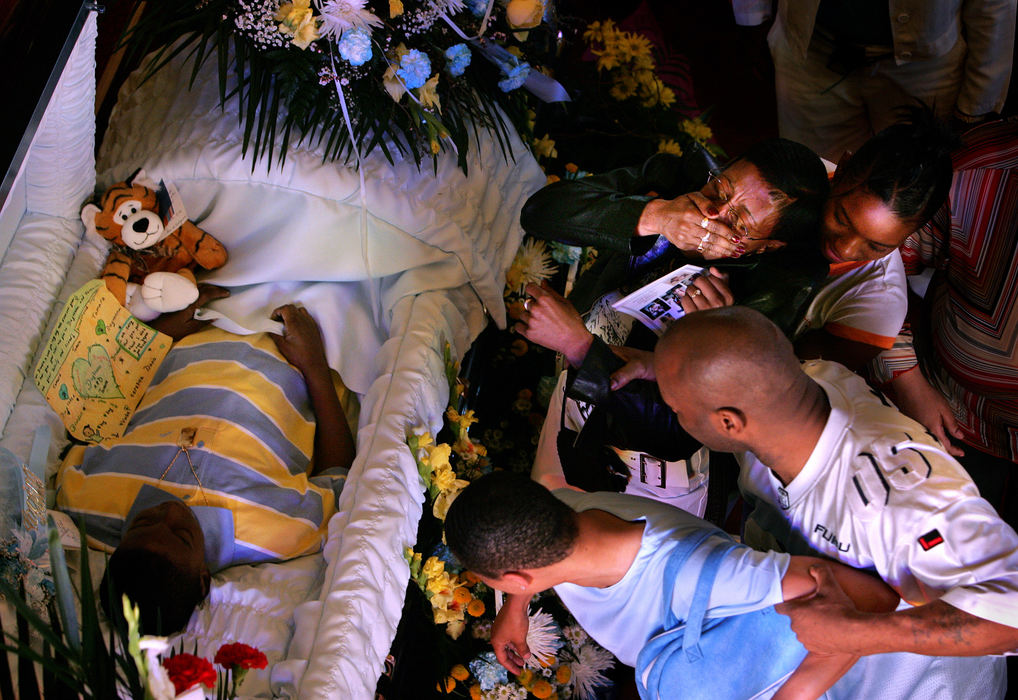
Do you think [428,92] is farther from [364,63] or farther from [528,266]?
[528,266]

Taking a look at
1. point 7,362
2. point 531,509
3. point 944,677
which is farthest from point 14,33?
point 944,677

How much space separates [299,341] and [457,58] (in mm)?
809

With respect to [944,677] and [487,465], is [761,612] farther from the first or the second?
[487,465]

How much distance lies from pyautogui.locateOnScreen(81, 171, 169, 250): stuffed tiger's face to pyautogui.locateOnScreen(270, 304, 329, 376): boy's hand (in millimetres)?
361

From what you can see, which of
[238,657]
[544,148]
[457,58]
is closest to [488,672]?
[238,657]

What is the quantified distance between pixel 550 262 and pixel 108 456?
138 cm

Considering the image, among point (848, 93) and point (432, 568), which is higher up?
point (848, 93)

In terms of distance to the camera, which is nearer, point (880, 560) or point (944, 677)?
point (880, 560)

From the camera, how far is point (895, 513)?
4.29 feet

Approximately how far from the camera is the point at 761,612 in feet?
4.46

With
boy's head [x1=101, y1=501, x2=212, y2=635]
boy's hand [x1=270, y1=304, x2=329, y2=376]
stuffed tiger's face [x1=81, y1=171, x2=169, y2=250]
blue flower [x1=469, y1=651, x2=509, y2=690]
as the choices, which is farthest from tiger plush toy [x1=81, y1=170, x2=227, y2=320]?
blue flower [x1=469, y1=651, x2=509, y2=690]

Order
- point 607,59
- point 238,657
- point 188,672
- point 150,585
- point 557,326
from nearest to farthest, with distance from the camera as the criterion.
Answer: point 188,672 → point 238,657 → point 150,585 → point 557,326 → point 607,59

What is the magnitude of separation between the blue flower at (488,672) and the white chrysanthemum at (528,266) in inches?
42.2

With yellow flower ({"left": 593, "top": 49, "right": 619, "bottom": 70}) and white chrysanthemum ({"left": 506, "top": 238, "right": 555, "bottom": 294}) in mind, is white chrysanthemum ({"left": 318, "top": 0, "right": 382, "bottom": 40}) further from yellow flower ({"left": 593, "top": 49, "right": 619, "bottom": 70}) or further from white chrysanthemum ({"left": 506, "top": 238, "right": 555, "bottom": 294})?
yellow flower ({"left": 593, "top": 49, "right": 619, "bottom": 70})
